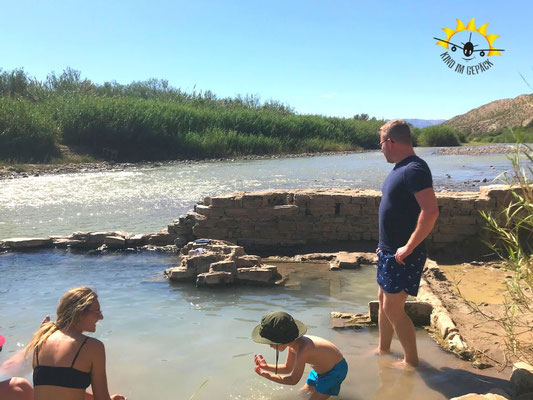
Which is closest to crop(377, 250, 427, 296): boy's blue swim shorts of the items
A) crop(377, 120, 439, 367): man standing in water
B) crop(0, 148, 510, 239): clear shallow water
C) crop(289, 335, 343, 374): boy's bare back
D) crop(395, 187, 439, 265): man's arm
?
crop(377, 120, 439, 367): man standing in water

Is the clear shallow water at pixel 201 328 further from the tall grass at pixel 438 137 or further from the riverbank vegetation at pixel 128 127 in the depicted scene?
the tall grass at pixel 438 137

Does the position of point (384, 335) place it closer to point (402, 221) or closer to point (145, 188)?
point (402, 221)

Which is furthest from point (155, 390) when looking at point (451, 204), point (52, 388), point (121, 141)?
point (121, 141)

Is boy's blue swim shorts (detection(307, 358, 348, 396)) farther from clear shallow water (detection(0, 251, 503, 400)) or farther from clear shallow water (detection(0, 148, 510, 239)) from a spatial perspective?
clear shallow water (detection(0, 148, 510, 239))

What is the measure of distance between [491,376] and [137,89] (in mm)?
41486

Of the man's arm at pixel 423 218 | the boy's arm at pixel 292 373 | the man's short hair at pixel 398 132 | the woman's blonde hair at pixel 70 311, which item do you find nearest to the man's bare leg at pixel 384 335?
the man's arm at pixel 423 218

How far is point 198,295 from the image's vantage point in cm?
645

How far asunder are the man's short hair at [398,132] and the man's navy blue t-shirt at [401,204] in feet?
0.50

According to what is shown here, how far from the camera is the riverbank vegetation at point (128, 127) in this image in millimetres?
24766

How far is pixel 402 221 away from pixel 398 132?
27.7 inches

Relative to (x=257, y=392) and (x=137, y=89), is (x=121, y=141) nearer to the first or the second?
(x=137, y=89)

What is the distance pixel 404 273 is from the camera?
3764 mm

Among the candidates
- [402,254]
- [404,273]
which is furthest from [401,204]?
[404,273]

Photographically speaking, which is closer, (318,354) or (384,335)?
(318,354)
